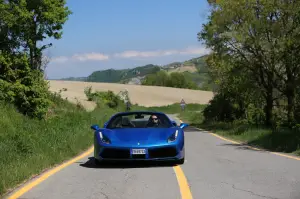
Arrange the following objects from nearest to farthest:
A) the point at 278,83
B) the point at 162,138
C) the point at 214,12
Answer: the point at 162,138 → the point at 278,83 → the point at 214,12

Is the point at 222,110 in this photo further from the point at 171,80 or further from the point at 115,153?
the point at 171,80

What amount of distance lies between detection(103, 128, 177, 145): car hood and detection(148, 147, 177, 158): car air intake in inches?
7.2

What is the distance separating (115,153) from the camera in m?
9.99

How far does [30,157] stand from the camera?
10.5 metres

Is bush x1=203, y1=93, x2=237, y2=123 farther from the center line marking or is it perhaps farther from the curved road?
the center line marking

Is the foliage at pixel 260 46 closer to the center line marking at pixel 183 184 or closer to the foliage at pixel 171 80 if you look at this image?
the center line marking at pixel 183 184

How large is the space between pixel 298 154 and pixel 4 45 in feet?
71.4

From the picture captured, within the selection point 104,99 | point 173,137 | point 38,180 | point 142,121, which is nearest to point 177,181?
point 173,137

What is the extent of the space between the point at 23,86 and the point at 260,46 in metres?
14.2

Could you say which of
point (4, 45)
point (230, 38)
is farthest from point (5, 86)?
point (230, 38)

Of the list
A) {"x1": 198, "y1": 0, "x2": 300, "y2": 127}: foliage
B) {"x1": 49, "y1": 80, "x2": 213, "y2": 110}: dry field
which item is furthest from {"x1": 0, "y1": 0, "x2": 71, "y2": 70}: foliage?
{"x1": 49, "y1": 80, "x2": 213, "y2": 110}: dry field

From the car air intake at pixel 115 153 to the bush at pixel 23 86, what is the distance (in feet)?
58.0

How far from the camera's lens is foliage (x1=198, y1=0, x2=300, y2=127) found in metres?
25.6

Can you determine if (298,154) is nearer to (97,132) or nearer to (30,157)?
(97,132)
